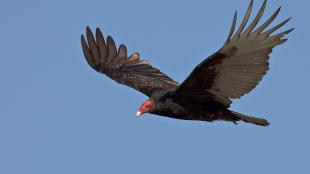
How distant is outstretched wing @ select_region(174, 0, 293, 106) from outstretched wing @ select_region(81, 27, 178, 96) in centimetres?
195

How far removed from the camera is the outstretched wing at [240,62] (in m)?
8.88

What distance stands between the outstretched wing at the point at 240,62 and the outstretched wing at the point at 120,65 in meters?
1.95

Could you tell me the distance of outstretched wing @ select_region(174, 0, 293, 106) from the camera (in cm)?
888

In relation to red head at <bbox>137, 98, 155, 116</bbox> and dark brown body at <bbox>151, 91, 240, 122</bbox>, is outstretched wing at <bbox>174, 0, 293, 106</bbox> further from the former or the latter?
red head at <bbox>137, 98, 155, 116</bbox>

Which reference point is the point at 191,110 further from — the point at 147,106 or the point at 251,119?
the point at 251,119

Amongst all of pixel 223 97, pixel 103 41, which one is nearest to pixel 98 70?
pixel 103 41

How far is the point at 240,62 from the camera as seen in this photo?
357 inches

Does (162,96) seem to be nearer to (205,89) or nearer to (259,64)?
(205,89)

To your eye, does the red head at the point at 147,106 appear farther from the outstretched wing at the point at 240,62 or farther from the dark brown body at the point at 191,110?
the outstretched wing at the point at 240,62

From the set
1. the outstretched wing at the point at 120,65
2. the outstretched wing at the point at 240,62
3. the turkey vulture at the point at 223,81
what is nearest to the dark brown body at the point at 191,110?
the turkey vulture at the point at 223,81

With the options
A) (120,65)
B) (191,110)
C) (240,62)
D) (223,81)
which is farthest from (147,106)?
Result: (120,65)

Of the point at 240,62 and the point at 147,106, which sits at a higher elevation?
the point at 240,62

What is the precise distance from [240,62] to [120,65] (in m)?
3.37

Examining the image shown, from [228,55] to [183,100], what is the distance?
1.02 metres
